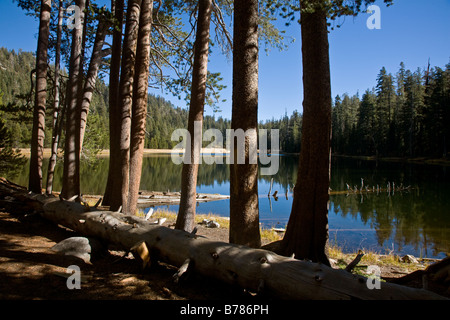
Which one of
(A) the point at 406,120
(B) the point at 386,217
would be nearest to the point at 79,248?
(B) the point at 386,217

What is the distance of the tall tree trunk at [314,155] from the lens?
4359 millimetres

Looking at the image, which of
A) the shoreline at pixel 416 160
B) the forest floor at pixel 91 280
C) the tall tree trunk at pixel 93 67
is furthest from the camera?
the shoreline at pixel 416 160

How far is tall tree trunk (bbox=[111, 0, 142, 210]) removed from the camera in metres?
7.06

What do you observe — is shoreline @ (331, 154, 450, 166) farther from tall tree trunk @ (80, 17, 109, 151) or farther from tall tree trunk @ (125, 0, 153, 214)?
tall tree trunk @ (80, 17, 109, 151)

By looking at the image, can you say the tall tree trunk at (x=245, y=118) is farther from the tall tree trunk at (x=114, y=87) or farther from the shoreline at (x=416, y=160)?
the shoreline at (x=416, y=160)

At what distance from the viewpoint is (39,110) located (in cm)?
869

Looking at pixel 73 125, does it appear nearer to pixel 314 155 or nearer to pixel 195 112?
pixel 195 112

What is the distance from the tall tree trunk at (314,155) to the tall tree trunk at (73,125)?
7737 millimetres

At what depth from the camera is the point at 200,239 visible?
12.1 feet

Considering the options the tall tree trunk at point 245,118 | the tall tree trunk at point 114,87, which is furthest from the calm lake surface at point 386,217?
the tall tree trunk at point 114,87

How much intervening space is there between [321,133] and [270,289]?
8.64 ft

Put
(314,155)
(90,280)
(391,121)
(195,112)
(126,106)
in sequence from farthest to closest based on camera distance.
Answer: (391,121) < (126,106) < (195,112) < (314,155) < (90,280)

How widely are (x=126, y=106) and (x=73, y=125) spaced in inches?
127

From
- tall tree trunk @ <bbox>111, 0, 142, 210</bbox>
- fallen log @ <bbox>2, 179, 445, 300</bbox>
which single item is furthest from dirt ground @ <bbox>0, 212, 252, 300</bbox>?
tall tree trunk @ <bbox>111, 0, 142, 210</bbox>
